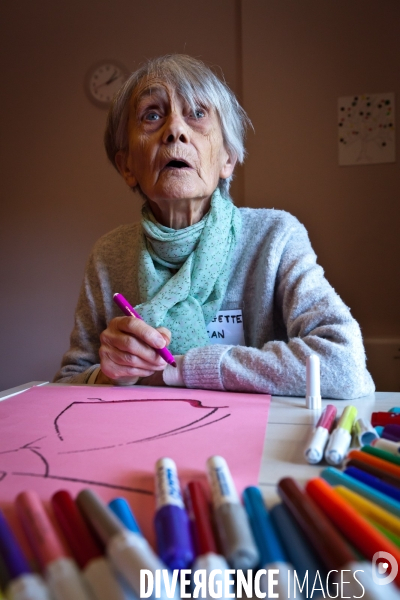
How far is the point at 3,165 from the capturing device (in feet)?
10.00

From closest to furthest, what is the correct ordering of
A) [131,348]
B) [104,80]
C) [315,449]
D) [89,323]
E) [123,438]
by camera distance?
[315,449] → [123,438] → [131,348] → [89,323] → [104,80]

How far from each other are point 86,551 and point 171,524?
0.20ft

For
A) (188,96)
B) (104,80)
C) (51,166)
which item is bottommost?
(188,96)

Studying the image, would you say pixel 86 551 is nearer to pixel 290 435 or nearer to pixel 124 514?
pixel 124 514

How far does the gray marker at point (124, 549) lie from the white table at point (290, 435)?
5.8 inches

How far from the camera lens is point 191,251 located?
1178mm

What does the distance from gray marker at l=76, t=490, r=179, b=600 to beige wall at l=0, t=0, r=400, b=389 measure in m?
2.39

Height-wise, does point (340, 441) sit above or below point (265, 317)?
below

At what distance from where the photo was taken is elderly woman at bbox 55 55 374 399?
1078 mm

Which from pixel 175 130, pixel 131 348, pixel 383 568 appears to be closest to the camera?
pixel 383 568

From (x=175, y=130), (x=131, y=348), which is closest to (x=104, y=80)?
(x=175, y=130)

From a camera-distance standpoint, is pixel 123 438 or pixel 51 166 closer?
pixel 123 438

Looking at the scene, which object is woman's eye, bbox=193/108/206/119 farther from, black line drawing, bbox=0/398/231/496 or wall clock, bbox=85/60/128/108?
wall clock, bbox=85/60/128/108

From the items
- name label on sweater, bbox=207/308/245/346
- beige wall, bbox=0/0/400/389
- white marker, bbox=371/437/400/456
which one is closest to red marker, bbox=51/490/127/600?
white marker, bbox=371/437/400/456
